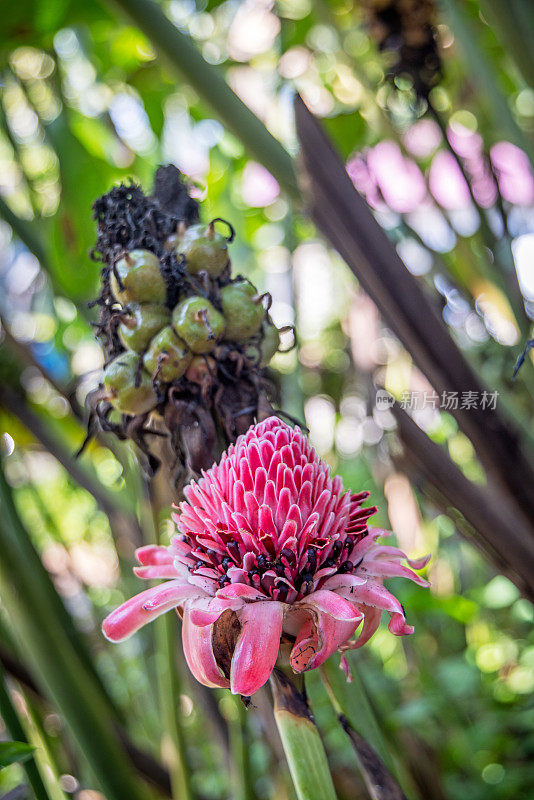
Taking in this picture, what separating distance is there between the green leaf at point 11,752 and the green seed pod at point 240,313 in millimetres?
282

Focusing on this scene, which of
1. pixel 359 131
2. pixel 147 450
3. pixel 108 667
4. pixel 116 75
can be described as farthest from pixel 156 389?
pixel 108 667

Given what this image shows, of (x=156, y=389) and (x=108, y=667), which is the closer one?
(x=156, y=389)

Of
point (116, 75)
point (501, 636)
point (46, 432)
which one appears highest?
point (116, 75)

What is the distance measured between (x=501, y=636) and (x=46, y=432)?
89 centimetres

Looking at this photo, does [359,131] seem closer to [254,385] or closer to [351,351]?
[351,351]

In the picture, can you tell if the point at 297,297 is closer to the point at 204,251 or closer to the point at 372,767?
the point at 204,251

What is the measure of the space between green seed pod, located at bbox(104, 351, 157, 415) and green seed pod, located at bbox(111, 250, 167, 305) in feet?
0.12

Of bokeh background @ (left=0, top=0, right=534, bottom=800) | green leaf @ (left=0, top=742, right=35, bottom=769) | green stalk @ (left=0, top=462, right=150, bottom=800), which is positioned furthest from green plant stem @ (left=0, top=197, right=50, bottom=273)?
green leaf @ (left=0, top=742, right=35, bottom=769)

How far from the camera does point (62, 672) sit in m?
0.53

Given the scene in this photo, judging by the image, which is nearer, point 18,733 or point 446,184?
point 18,733

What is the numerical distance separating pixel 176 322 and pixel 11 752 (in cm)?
28

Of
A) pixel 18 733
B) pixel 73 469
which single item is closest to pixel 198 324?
pixel 18 733

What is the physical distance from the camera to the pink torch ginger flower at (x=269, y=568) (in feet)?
0.95

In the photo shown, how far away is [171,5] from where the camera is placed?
1.04 m
